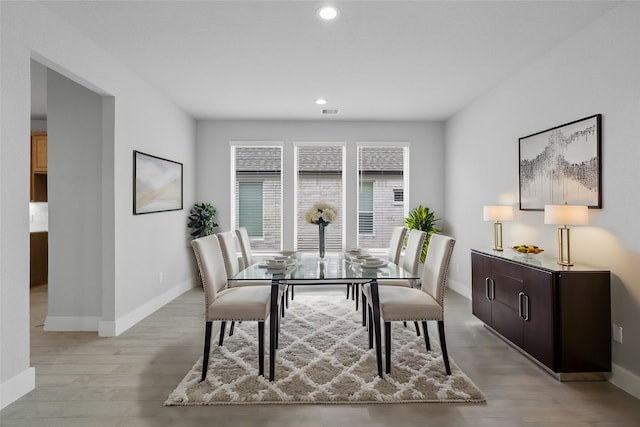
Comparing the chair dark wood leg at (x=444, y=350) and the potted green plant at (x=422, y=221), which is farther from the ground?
the potted green plant at (x=422, y=221)

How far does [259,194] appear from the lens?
625cm

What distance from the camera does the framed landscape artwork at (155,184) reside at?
4066 mm

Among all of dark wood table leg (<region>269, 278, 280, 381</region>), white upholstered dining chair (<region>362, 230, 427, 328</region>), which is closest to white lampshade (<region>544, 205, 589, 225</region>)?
white upholstered dining chair (<region>362, 230, 427, 328</region>)

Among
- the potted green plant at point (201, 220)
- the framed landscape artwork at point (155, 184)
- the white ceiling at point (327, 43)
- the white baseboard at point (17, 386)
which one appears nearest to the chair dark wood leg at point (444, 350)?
the white ceiling at point (327, 43)

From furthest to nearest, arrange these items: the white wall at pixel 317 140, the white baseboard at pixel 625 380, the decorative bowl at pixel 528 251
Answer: the white wall at pixel 317 140
the decorative bowl at pixel 528 251
the white baseboard at pixel 625 380

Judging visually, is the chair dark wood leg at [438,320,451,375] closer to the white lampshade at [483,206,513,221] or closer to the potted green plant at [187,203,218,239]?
the white lampshade at [483,206,513,221]

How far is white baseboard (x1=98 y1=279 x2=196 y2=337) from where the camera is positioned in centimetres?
363

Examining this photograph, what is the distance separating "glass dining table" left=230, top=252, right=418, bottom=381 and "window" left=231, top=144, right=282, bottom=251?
2719mm

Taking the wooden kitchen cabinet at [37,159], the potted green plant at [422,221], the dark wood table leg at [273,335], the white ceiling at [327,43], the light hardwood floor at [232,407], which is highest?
the white ceiling at [327,43]

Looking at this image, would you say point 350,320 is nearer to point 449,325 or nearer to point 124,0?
point 449,325

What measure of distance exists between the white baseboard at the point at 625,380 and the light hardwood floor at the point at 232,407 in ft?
0.18

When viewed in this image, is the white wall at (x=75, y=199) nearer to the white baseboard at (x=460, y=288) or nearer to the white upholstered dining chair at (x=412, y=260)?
the white upholstered dining chair at (x=412, y=260)

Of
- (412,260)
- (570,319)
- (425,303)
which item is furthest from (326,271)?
(570,319)

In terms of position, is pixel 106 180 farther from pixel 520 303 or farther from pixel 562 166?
pixel 562 166
